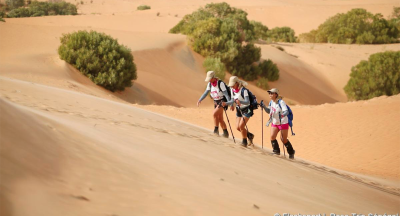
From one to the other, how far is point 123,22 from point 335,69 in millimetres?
25521

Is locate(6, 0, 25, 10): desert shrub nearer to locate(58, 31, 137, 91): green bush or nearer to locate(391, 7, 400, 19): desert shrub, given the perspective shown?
locate(58, 31, 137, 91): green bush

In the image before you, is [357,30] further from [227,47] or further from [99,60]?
[99,60]

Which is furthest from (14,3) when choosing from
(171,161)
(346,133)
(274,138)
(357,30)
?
(171,161)

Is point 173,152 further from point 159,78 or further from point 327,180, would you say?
point 159,78

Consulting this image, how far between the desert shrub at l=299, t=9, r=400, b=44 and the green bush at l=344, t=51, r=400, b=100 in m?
18.1

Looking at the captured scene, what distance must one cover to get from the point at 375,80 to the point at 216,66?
10564 mm

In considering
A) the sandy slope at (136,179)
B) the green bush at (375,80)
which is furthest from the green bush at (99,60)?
the sandy slope at (136,179)

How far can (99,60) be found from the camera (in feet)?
78.4

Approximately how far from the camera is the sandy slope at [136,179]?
3523mm

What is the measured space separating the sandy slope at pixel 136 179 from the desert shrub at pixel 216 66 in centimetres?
2184

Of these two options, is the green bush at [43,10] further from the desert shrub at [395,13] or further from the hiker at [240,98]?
the hiker at [240,98]

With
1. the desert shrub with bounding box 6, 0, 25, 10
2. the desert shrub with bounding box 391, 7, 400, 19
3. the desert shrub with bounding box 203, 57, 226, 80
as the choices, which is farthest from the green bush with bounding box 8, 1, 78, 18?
the desert shrub with bounding box 391, 7, 400, 19

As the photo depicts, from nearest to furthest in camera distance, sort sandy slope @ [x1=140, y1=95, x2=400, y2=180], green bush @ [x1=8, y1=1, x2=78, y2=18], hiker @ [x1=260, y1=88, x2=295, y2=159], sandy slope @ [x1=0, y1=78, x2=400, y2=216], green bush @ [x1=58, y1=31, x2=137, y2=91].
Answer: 1. sandy slope @ [x1=0, y1=78, x2=400, y2=216]
2. hiker @ [x1=260, y1=88, x2=295, y2=159]
3. sandy slope @ [x1=140, y1=95, x2=400, y2=180]
4. green bush @ [x1=58, y1=31, x2=137, y2=91]
5. green bush @ [x1=8, y1=1, x2=78, y2=18]

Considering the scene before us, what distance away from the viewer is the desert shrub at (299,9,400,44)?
51.5m
